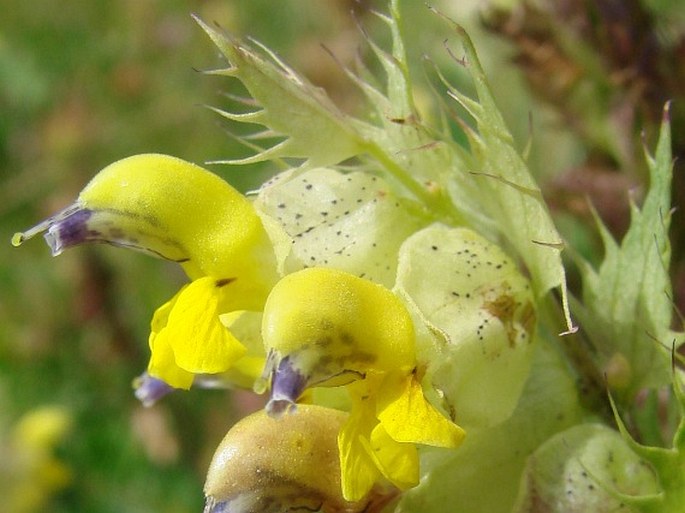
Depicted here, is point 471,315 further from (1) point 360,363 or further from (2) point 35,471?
(2) point 35,471

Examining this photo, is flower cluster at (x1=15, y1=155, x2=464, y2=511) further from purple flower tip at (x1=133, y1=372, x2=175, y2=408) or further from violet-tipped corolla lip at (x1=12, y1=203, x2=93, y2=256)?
purple flower tip at (x1=133, y1=372, x2=175, y2=408)

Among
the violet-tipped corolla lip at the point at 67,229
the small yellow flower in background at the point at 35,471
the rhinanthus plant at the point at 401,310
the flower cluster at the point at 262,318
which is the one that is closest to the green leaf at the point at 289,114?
the rhinanthus plant at the point at 401,310

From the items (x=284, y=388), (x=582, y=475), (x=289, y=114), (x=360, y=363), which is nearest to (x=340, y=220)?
(x=289, y=114)

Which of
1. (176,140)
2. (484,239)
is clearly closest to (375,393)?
(484,239)

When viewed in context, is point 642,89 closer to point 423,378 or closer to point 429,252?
point 429,252

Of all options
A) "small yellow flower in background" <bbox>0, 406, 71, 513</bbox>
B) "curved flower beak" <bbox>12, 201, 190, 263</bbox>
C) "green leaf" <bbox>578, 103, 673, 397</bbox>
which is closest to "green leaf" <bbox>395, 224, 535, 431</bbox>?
"green leaf" <bbox>578, 103, 673, 397</bbox>

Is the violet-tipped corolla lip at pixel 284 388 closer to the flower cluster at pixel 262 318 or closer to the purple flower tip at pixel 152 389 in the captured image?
the flower cluster at pixel 262 318

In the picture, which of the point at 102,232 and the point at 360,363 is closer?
the point at 360,363
